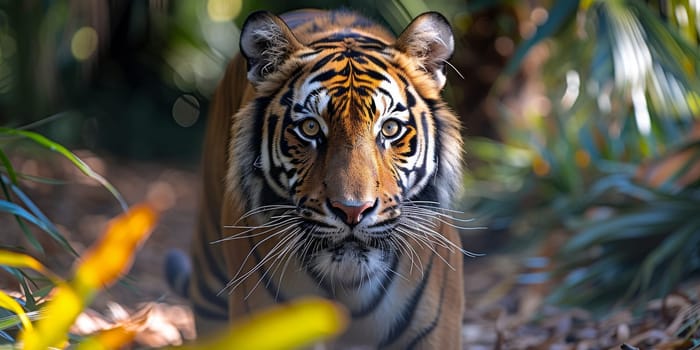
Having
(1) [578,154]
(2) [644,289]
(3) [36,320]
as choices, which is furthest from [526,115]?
(3) [36,320]

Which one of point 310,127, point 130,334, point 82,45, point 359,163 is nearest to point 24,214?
point 310,127

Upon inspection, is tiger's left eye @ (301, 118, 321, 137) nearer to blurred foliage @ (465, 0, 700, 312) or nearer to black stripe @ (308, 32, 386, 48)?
black stripe @ (308, 32, 386, 48)

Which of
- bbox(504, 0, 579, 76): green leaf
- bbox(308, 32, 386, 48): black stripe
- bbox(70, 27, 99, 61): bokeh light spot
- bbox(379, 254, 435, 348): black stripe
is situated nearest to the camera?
bbox(379, 254, 435, 348): black stripe

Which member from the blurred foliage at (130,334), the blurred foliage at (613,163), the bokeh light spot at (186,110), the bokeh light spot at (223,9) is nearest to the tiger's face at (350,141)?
the blurred foliage at (130,334)

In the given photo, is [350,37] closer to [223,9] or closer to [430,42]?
[430,42]

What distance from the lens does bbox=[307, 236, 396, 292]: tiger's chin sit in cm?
231

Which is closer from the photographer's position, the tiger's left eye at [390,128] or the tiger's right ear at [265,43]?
the tiger's left eye at [390,128]

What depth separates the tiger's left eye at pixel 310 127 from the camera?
2.31 m

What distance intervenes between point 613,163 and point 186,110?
4160 millimetres

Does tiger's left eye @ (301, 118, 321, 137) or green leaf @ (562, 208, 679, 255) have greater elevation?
tiger's left eye @ (301, 118, 321, 137)

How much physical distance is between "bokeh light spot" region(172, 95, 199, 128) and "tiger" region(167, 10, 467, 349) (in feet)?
16.7

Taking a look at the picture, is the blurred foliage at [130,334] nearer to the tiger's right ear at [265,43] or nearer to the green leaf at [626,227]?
the tiger's right ear at [265,43]

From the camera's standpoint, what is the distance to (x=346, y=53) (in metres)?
2.46

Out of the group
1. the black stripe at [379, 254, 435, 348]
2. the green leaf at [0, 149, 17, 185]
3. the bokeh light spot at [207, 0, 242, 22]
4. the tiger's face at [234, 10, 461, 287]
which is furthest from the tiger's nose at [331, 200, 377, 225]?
the bokeh light spot at [207, 0, 242, 22]
